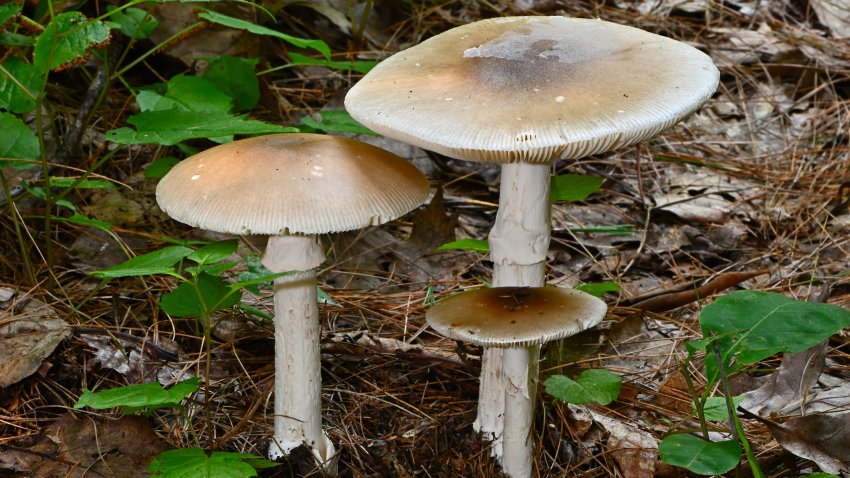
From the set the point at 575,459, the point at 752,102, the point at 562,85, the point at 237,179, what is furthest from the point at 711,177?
the point at 237,179

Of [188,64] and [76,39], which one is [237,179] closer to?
[76,39]

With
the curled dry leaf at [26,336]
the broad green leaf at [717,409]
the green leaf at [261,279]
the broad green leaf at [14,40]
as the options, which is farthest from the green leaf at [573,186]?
the broad green leaf at [14,40]

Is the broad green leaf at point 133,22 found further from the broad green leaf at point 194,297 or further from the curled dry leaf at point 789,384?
the curled dry leaf at point 789,384

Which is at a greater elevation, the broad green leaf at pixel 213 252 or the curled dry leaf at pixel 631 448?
the broad green leaf at pixel 213 252

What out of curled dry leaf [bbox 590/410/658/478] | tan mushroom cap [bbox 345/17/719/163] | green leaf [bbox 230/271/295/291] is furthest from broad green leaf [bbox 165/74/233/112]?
curled dry leaf [bbox 590/410/658/478]

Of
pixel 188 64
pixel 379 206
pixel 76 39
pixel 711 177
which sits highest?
pixel 76 39

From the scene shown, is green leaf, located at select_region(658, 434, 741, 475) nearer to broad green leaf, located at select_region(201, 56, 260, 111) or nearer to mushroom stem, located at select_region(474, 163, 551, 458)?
mushroom stem, located at select_region(474, 163, 551, 458)
